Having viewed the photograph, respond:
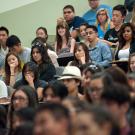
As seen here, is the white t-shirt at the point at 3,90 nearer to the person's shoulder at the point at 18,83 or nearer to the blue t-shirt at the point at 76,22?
the person's shoulder at the point at 18,83

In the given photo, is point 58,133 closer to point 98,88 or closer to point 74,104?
point 74,104

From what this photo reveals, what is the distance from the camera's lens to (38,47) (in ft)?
26.3

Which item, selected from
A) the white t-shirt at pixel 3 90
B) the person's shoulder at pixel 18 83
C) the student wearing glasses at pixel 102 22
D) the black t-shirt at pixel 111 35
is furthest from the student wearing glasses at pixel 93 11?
the white t-shirt at pixel 3 90

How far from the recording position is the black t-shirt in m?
8.92

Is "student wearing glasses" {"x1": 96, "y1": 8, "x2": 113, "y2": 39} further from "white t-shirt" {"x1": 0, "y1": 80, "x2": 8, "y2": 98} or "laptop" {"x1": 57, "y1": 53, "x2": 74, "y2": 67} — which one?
"white t-shirt" {"x1": 0, "y1": 80, "x2": 8, "y2": 98}

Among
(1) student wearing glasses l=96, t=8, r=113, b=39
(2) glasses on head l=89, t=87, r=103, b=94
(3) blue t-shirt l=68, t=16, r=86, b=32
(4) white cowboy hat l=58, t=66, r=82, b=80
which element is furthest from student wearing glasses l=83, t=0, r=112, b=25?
(2) glasses on head l=89, t=87, r=103, b=94

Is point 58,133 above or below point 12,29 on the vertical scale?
below

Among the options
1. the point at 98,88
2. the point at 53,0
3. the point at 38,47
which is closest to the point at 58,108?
the point at 98,88

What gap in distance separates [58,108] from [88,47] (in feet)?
16.3

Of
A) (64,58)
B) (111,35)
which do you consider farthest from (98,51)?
(111,35)

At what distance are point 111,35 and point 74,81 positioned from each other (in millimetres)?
3122

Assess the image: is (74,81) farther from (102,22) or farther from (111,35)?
(102,22)

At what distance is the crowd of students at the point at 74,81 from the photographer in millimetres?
3311

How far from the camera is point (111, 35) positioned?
9055mm
